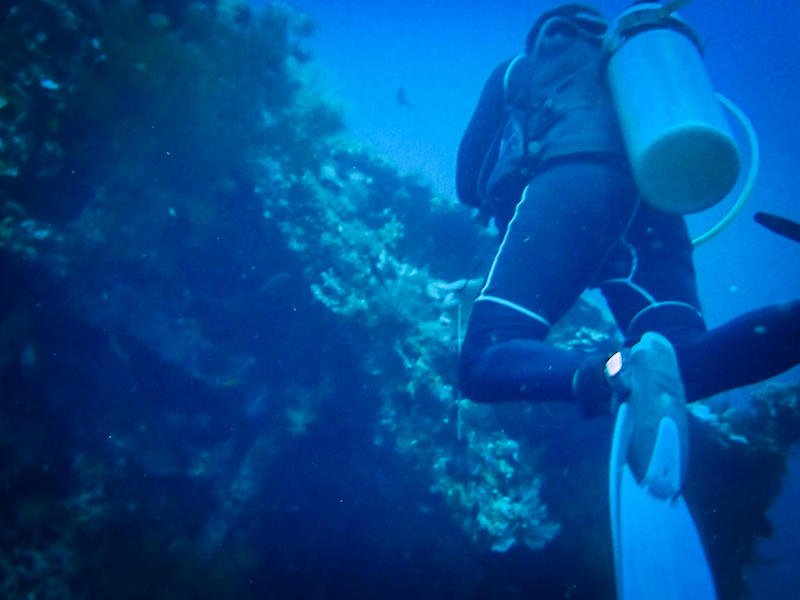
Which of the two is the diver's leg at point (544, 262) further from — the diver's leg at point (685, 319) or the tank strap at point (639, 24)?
the tank strap at point (639, 24)

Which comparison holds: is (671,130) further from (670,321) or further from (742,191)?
(742,191)

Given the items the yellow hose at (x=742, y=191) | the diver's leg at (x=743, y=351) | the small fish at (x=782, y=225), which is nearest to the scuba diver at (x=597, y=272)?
the diver's leg at (x=743, y=351)

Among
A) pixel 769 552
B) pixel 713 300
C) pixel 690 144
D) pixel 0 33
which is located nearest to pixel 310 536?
pixel 690 144

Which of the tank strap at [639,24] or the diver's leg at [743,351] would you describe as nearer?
the diver's leg at [743,351]

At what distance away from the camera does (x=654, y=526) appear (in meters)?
1.70

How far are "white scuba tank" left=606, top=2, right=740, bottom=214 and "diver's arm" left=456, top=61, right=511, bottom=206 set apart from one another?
2.46 ft

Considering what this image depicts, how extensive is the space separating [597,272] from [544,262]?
380 millimetres

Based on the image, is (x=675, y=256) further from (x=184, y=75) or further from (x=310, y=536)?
(x=184, y=75)

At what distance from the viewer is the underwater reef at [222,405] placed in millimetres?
4164

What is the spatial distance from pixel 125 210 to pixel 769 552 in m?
28.0

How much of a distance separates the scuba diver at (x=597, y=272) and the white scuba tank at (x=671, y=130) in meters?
0.02

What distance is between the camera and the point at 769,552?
21.0 m

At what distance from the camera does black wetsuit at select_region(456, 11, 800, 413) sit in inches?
74.2

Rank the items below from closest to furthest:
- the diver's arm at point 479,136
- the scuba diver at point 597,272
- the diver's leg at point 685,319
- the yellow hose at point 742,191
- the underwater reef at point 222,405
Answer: the scuba diver at point 597,272 → the diver's leg at point 685,319 → the yellow hose at point 742,191 → the diver's arm at point 479,136 → the underwater reef at point 222,405
